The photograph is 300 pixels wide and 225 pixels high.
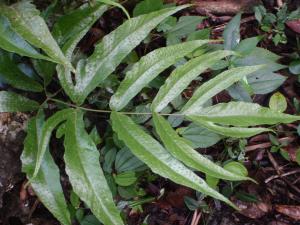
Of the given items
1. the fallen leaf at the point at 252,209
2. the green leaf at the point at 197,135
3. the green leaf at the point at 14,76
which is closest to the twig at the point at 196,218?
the fallen leaf at the point at 252,209

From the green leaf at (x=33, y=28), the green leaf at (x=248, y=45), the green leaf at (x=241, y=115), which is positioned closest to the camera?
the green leaf at (x=33, y=28)

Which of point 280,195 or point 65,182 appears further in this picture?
point 280,195

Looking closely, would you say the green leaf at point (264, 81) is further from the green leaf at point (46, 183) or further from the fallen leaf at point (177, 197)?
the green leaf at point (46, 183)

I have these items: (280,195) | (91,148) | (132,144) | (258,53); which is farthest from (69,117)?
(280,195)

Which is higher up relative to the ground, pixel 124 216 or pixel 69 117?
pixel 69 117

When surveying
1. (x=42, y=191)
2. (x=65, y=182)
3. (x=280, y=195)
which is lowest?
(x=280, y=195)

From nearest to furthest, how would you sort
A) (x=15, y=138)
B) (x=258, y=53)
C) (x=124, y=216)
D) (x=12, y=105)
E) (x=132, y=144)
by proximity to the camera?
1. (x=132, y=144)
2. (x=12, y=105)
3. (x=15, y=138)
4. (x=124, y=216)
5. (x=258, y=53)

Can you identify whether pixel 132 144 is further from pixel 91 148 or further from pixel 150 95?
pixel 150 95
